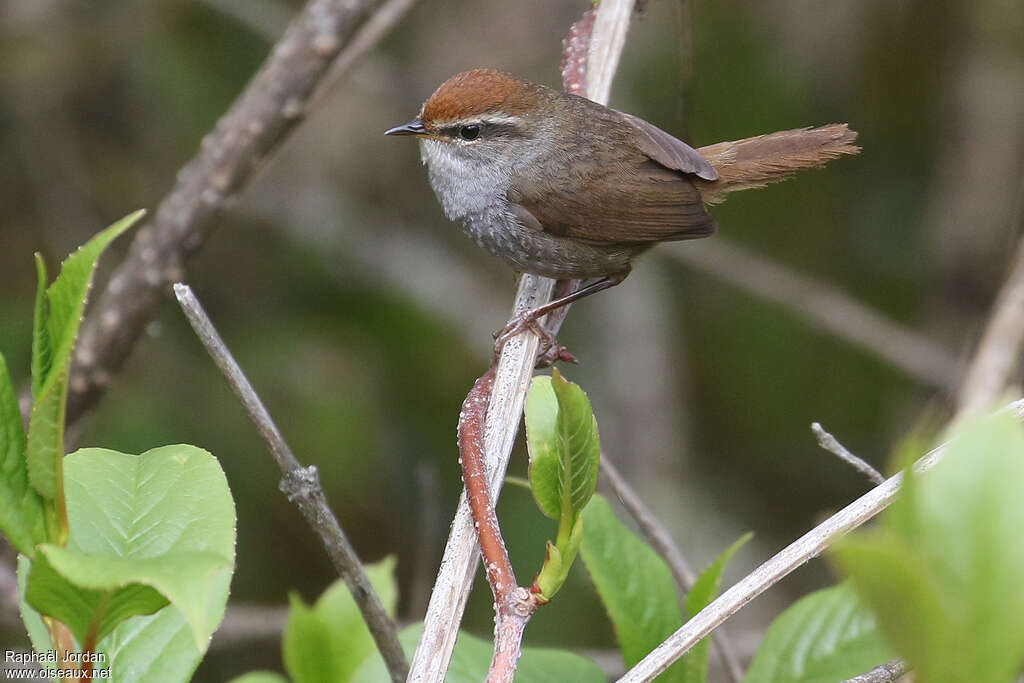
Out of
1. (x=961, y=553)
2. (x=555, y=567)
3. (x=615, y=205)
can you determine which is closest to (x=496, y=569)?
(x=555, y=567)

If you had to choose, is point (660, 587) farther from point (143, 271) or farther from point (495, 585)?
point (143, 271)

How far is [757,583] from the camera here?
1678 mm

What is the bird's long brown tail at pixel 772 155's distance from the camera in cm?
370

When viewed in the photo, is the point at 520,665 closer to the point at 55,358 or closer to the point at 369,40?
the point at 55,358

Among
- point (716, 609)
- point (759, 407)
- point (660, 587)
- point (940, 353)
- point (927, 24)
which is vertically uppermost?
point (927, 24)

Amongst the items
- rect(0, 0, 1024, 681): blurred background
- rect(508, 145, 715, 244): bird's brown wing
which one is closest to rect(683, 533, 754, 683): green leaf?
rect(508, 145, 715, 244): bird's brown wing

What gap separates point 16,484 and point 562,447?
727 mm

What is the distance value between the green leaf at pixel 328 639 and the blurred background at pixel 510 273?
8.54 ft

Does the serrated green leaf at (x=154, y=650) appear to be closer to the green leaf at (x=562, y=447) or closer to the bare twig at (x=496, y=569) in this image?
the bare twig at (x=496, y=569)

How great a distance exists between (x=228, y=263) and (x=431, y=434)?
1.36 metres

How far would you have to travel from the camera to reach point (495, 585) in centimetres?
167

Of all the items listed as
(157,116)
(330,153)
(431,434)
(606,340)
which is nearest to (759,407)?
(606,340)

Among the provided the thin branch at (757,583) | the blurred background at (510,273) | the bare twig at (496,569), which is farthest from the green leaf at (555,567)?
the blurred background at (510,273)

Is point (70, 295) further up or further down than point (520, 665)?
further up
